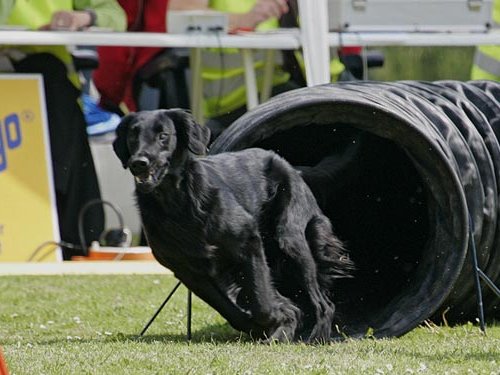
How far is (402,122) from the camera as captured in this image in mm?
6477

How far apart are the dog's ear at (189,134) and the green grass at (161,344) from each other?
0.89 m

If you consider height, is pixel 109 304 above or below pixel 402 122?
below

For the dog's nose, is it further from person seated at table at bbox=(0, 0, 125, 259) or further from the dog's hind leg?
person seated at table at bbox=(0, 0, 125, 259)

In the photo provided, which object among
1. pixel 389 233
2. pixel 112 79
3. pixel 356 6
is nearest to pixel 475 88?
pixel 389 233

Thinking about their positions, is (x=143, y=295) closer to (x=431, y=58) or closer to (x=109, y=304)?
(x=109, y=304)

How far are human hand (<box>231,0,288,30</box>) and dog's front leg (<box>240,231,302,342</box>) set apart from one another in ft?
13.6

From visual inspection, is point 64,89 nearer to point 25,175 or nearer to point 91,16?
point 91,16

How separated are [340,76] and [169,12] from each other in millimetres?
1583

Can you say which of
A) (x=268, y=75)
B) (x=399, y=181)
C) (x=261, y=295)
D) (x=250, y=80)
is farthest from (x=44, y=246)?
(x=261, y=295)

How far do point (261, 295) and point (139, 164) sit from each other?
2.97 feet

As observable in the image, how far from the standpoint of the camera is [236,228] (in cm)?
624

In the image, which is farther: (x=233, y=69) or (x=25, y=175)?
(x=233, y=69)

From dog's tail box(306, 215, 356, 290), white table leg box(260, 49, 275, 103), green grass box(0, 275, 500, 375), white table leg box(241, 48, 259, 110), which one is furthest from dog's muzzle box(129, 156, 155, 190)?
white table leg box(260, 49, 275, 103)

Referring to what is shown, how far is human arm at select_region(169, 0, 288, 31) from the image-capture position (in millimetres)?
10078
